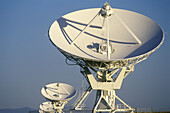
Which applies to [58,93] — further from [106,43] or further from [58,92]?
[106,43]

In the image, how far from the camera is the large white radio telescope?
91.8ft

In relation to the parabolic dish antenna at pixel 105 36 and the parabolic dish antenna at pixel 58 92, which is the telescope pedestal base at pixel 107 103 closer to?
the parabolic dish antenna at pixel 105 36

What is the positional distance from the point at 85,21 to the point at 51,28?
4.53m

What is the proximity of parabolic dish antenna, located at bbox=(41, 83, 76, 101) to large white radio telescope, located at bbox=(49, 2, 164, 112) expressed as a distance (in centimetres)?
1335

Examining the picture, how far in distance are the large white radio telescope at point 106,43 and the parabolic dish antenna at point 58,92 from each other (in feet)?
43.8

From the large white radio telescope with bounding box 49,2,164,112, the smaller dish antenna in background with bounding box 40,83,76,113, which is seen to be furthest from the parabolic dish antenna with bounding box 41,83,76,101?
the large white radio telescope with bounding box 49,2,164,112

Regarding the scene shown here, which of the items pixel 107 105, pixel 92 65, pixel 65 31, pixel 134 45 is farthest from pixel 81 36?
pixel 107 105

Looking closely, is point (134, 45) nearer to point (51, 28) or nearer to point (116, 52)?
point (116, 52)

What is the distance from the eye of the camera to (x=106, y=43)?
1166 inches

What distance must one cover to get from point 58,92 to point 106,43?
19950 mm

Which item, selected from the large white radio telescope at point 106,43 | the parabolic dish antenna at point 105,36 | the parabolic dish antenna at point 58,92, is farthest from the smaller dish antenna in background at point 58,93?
the parabolic dish antenna at point 105,36

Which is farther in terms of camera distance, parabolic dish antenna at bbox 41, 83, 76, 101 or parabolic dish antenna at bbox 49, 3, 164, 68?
parabolic dish antenna at bbox 41, 83, 76, 101

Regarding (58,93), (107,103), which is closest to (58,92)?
(58,93)

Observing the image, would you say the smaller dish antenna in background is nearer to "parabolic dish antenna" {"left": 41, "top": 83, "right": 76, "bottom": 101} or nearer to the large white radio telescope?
"parabolic dish antenna" {"left": 41, "top": 83, "right": 76, "bottom": 101}
